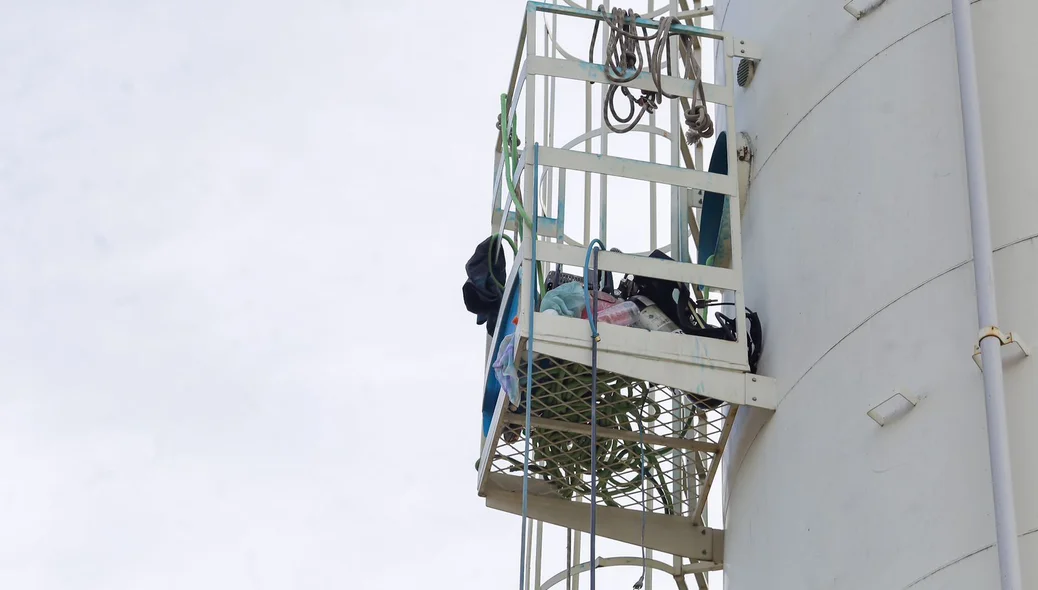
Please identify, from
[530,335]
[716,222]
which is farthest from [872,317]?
[716,222]

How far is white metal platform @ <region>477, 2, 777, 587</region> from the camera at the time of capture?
887 cm

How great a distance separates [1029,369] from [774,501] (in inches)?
84.7

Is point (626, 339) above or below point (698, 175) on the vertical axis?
below

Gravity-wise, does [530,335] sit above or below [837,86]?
below

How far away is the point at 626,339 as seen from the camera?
8.83 meters

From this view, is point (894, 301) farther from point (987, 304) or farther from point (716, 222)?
point (716, 222)

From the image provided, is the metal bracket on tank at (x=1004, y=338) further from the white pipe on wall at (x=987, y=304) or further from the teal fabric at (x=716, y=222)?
the teal fabric at (x=716, y=222)

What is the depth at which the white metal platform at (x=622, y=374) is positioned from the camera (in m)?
8.87

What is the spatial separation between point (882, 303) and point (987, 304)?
37.8 inches

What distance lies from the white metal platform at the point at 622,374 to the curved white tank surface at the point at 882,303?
33 cm

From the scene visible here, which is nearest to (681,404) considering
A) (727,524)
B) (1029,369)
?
(727,524)

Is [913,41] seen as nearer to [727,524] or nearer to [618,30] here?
[618,30]

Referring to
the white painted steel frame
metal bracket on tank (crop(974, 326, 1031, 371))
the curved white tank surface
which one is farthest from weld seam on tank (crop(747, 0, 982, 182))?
metal bracket on tank (crop(974, 326, 1031, 371))

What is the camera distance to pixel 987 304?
6898mm
